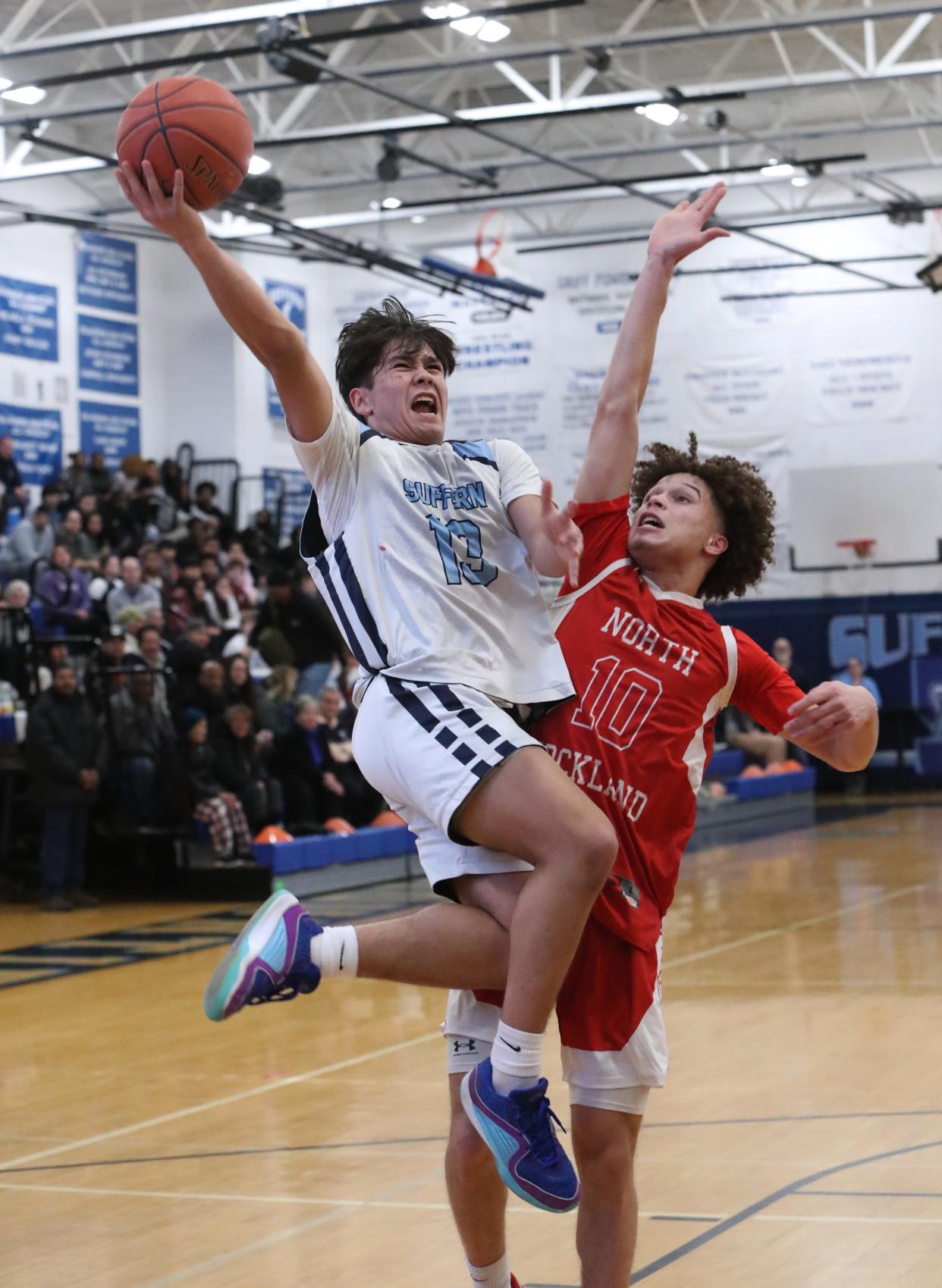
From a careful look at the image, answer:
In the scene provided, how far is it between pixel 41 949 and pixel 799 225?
14.4 metres

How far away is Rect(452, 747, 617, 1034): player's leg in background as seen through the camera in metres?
2.74

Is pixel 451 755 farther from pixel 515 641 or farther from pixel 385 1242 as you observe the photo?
pixel 385 1242

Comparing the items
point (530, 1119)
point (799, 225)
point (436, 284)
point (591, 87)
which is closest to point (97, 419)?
point (436, 284)

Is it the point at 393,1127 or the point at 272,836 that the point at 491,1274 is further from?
the point at 272,836

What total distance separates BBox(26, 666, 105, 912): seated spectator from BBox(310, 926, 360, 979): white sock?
805cm

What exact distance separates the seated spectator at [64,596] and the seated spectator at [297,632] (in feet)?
4.61

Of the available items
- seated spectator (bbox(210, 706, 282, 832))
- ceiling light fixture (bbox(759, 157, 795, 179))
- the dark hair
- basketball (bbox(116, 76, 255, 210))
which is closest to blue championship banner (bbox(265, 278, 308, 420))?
ceiling light fixture (bbox(759, 157, 795, 179))

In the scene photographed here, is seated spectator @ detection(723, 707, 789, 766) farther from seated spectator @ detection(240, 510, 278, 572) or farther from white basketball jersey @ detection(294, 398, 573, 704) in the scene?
white basketball jersey @ detection(294, 398, 573, 704)

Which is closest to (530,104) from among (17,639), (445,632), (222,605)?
(222,605)

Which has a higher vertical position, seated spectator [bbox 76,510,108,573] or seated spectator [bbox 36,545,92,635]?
seated spectator [bbox 76,510,108,573]

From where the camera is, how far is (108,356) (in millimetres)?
19797

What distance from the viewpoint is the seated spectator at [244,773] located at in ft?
36.0

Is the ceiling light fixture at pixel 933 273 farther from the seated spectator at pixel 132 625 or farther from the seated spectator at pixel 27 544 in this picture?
the seated spectator at pixel 27 544

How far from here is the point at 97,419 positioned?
19.4 metres
